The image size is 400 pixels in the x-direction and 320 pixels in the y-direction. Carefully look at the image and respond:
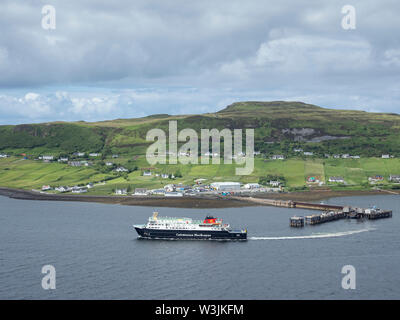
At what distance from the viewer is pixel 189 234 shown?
370ft

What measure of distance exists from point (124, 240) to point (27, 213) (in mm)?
55707

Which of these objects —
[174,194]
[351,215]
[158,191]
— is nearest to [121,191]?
[158,191]

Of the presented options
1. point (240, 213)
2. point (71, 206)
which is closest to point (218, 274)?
point (240, 213)

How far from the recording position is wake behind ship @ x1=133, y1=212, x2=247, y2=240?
11169 cm

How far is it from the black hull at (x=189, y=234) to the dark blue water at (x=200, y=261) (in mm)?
2442

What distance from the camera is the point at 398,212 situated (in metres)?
153

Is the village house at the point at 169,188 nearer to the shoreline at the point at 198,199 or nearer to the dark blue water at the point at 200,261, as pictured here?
the shoreline at the point at 198,199

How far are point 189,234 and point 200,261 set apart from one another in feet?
62.3

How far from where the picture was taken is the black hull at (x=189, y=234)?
110562 mm

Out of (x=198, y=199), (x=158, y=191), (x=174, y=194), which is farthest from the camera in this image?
(x=158, y=191)

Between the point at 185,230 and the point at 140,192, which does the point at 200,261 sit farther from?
the point at 140,192

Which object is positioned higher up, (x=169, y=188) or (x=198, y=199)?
(x=169, y=188)

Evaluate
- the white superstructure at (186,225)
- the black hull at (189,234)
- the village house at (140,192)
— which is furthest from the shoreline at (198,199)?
the black hull at (189,234)
